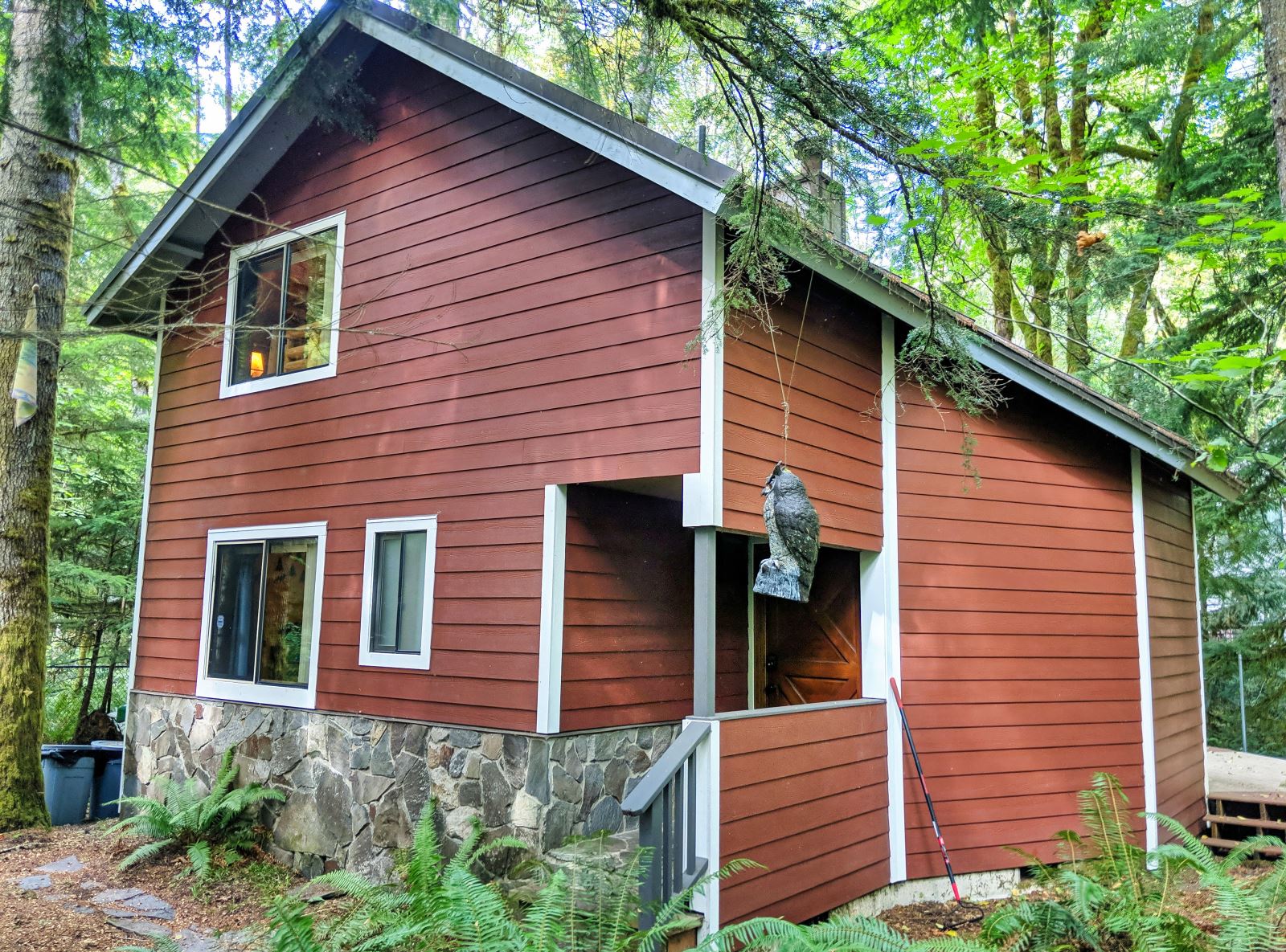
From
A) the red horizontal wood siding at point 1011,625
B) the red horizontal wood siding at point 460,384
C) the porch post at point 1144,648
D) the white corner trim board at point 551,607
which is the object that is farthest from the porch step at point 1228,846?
the red horizontal wood siding at point 460,384

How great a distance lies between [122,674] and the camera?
508 inches

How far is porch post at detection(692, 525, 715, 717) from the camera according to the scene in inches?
193

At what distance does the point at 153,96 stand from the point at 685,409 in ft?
9.62

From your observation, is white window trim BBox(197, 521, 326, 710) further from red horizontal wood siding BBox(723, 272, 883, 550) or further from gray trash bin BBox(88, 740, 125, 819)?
red horizontal wood siding BBox(723, 272, 883, 550)

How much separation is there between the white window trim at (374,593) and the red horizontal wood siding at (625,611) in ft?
3.44

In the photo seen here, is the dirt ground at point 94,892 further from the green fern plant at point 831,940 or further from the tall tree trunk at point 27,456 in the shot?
the green fern plant at point 831,940

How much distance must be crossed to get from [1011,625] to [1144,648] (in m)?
1.23

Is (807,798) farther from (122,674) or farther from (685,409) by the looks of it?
(122,674)

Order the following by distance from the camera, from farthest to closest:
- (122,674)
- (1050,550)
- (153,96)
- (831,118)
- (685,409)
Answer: (122,674) → (1050,550) → (685,409) → (153,96) → (831,118)

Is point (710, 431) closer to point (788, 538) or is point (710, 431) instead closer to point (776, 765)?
point (788, 538)

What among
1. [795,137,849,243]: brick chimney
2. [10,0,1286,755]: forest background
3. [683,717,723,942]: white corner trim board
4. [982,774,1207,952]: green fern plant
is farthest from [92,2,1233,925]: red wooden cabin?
[982,774,1207,952]: green fern plant

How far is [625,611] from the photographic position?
615 cm

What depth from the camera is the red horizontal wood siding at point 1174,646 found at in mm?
7211

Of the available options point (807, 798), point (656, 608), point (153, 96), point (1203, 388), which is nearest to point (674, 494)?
point (656, 608)
